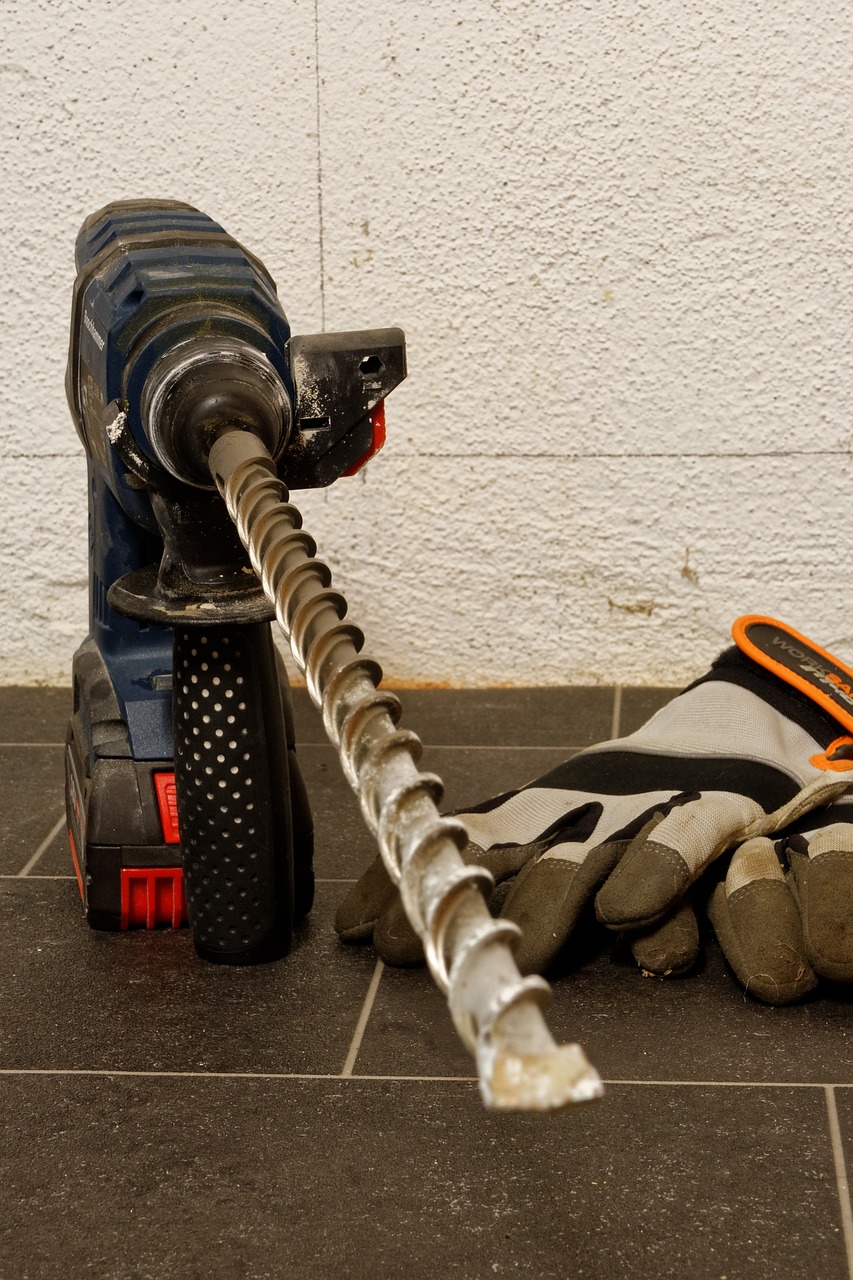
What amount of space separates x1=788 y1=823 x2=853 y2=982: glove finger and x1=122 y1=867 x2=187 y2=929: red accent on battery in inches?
20.3

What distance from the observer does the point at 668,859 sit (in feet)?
3.64

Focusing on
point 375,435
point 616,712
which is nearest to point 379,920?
point 375,435

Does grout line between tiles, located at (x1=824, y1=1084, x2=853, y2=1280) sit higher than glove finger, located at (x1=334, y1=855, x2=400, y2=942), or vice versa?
glove finger, located at (x1=334, y1=855, x2=400, y2=942)

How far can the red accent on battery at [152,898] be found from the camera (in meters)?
1.20

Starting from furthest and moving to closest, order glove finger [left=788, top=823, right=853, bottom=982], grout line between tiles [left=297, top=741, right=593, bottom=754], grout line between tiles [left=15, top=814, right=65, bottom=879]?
grout line between tiles [left=297, top=741, right=593, bottom=754] → grout line between tiles [left=15, top=814, right=65, bottom=879] → glove finger [left=788, top=823, right=853, bottom=982]

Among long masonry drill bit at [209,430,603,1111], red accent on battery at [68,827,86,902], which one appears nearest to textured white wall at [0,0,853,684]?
red accent on battery at [68,827,86,902]

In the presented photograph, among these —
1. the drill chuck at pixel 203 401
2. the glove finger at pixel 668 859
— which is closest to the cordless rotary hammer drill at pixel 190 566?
the drill chuck at pixel 203 401

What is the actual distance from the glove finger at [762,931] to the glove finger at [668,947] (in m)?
0.02

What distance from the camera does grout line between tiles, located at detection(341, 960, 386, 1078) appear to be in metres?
1.01

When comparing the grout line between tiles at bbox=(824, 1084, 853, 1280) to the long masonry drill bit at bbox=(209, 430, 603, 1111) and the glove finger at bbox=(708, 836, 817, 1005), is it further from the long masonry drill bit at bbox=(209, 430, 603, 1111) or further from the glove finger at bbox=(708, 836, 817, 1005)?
the long masonry drill bit at bbox=(209, 430, 603, 1111)

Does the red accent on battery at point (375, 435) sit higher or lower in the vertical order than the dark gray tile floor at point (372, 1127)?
higher

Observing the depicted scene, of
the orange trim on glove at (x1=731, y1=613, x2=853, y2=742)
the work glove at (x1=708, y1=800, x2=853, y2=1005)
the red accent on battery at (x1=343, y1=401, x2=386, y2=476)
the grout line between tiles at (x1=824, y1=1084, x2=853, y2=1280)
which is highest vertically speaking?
the red accent on battery at (x1=343, y1=401, x2=386, y2=476)

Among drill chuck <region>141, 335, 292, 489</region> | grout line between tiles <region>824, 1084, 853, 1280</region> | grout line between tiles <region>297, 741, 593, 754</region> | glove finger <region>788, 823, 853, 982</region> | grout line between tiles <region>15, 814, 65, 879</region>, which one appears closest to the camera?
grout line between tiles <region>824, 1084, 853, 1280</region>

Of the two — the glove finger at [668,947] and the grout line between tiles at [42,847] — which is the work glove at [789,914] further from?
the grout line between tiles at [42,847]
